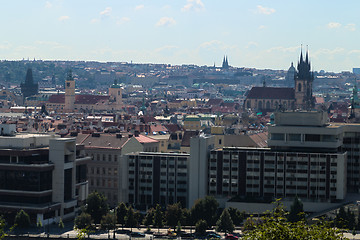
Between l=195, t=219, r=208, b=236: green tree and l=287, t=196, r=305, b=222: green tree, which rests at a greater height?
l=287, t=196, r=305, b=222: green tree

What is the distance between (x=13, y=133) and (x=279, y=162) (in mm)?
24526

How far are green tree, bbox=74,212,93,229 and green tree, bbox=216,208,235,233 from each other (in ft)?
35.3

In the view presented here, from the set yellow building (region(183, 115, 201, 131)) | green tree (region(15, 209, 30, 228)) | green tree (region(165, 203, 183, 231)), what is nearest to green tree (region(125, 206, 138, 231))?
green tree (region(165, 203, 183, 231))

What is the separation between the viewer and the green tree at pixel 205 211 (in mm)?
88188

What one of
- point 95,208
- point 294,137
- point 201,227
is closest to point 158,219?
point 201,227

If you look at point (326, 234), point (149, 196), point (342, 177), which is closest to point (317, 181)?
point (342, 177)

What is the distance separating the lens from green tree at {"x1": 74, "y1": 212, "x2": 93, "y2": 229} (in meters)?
85.0

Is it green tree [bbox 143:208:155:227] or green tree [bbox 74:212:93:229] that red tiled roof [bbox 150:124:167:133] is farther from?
green tree [bbox 74:212:93:229]

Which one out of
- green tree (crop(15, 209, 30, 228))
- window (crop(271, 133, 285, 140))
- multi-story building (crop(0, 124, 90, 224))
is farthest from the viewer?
window (crop(271, 133, 285, 140))

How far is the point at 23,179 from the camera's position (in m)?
87.1

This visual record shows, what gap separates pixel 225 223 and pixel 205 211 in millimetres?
3947

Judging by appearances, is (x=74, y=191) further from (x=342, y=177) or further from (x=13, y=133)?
(x=342, y=177)

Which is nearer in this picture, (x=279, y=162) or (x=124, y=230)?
(x=124, y=230)

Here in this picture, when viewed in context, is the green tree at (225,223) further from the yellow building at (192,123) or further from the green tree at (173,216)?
the yellow building at (192,123)
